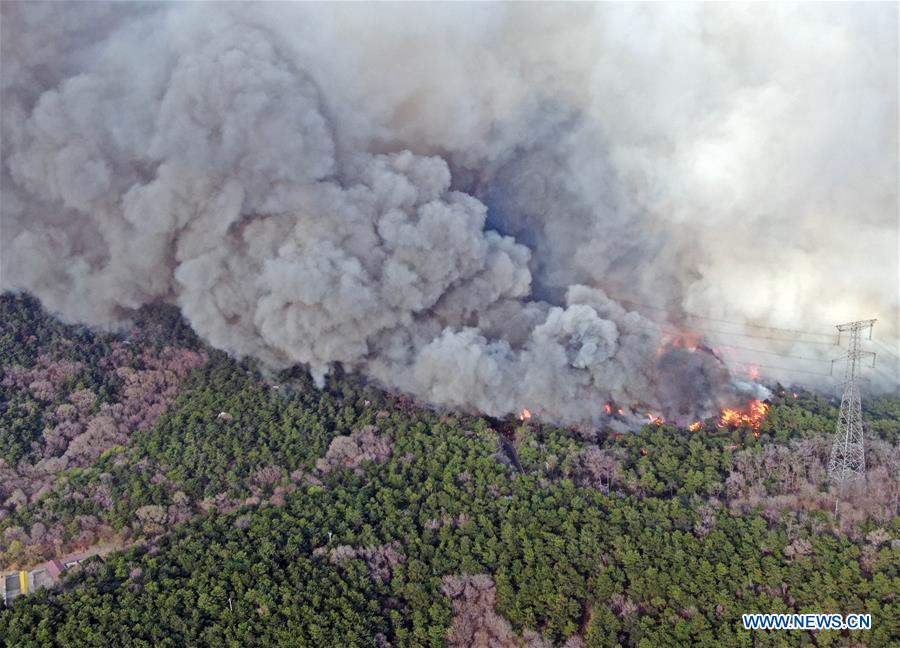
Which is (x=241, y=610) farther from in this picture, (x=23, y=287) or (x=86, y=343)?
(x=23, y=287)

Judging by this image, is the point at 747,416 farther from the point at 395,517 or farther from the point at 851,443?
the point at 395,517

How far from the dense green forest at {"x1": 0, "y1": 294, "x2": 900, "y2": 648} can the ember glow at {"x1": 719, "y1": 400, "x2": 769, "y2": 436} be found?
397 mm

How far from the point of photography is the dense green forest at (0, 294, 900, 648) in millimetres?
16203

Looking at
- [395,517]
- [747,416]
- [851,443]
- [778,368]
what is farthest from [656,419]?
[395,517]

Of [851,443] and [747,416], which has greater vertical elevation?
[851,443]

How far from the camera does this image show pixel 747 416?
22.8m

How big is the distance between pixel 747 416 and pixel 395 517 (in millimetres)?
9839

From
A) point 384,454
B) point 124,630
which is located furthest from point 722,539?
point 124,630

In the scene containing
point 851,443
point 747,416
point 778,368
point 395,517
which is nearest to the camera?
point 395,517

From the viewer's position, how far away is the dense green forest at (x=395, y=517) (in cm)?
1620

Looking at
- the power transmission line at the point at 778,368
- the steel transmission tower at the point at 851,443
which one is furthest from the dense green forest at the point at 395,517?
the power transmission line at the point at 778,368

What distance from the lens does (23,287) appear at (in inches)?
993

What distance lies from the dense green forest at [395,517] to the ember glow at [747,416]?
397 mm

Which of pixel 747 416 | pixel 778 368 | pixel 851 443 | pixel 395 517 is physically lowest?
pixel 395 517
